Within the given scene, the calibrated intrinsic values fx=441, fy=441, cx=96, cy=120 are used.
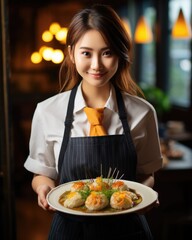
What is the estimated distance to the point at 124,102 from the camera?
1625 mm

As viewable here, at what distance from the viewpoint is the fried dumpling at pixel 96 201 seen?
136cm

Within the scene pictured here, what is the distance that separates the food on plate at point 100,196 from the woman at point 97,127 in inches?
2.6

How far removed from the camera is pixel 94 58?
1454mm

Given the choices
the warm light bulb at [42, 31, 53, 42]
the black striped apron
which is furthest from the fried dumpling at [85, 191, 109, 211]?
the warm light bulb at [42, 31, 53, 42]

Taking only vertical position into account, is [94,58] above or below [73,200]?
above

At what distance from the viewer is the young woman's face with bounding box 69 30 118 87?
145cm

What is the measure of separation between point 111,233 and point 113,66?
1.83 feet

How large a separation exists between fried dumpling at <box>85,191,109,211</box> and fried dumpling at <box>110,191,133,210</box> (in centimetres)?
2

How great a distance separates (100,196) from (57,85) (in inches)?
169

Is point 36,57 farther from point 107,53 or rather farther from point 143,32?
point 107,53

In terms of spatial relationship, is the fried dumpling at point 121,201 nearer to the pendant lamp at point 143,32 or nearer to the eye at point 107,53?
the eye at point 107,53

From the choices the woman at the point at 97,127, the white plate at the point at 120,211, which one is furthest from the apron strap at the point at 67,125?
the white plate at the point at 120,211

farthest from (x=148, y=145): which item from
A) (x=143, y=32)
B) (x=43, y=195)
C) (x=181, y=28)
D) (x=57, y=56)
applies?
(x=143, y=32)

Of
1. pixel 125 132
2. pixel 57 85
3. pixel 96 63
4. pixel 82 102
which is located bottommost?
pixel 57 85
